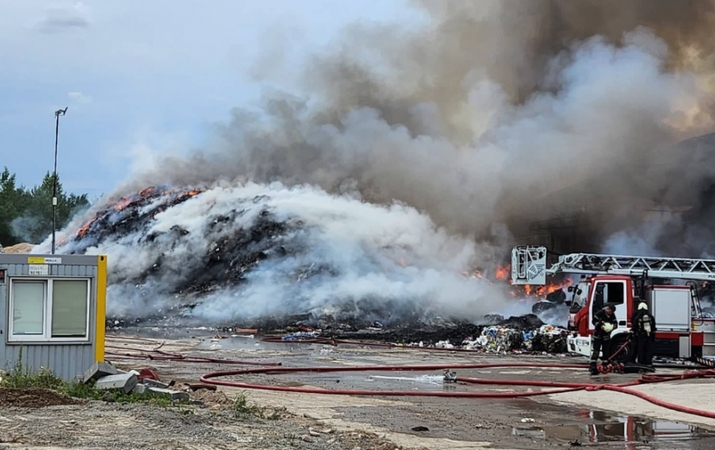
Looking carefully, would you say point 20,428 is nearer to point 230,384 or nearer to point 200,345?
point 230,384

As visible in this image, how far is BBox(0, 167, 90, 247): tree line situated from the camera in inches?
2324

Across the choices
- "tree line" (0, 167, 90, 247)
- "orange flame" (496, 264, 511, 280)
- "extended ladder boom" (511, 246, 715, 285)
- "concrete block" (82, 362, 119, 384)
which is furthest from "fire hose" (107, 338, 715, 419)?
"tree line" (0, 167, 90, 247)

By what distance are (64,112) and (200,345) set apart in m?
14.2

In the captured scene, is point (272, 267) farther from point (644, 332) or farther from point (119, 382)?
point (119, 382)

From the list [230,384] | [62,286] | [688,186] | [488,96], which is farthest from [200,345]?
[688,186]

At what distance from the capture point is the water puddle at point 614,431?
395 inches

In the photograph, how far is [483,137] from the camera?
37.9m

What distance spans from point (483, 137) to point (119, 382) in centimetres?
2870

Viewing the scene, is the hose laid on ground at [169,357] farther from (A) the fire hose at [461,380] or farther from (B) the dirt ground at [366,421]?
(B) the dirt ground at [366,421]

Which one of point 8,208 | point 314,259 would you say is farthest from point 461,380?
point 8,208

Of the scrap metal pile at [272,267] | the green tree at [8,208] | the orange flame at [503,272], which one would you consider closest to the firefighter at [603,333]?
the scrap metal pile at [272,267]

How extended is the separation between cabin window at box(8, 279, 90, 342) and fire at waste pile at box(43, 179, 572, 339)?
17608 millimetres

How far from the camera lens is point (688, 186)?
121 ft

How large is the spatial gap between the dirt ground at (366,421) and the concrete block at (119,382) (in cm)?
74
